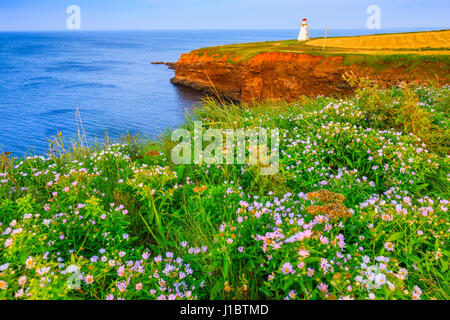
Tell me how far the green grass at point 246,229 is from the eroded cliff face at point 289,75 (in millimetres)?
12833

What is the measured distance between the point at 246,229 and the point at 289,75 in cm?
2512

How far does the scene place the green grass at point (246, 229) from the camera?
6.46 ft

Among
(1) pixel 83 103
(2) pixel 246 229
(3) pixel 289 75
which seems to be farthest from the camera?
(1) pixel 83 103

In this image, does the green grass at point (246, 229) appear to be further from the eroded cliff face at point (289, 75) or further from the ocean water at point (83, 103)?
the eroded cliff face at point (289, 75)

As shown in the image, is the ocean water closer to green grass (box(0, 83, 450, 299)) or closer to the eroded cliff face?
the eroded cliff face

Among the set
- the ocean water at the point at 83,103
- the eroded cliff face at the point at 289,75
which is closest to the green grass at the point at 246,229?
the ocean water at the point at 83,103

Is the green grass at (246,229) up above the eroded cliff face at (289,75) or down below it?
below

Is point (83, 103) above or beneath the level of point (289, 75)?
beneath

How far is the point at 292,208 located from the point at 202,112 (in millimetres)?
5173

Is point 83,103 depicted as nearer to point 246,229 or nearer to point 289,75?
point 289,75

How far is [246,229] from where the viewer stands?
2.44m

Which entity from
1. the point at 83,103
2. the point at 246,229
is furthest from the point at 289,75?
the point at 83,103

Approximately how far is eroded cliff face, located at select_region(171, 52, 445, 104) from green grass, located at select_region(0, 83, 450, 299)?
12.8 metres
